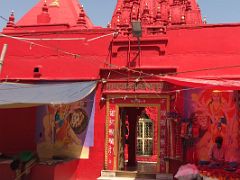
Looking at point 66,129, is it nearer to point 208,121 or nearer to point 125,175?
point 125,175

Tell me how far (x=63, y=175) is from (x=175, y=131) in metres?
3.04

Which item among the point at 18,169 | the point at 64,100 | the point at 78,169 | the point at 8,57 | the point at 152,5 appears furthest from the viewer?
the point at 152,5

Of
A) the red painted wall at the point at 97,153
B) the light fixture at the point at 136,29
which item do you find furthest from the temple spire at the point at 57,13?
the red painted wall at the point at 97,153

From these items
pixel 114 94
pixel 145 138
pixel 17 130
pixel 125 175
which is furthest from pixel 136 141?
pixel 17 130

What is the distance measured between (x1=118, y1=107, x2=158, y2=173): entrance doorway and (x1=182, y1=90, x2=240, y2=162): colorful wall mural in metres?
1.81

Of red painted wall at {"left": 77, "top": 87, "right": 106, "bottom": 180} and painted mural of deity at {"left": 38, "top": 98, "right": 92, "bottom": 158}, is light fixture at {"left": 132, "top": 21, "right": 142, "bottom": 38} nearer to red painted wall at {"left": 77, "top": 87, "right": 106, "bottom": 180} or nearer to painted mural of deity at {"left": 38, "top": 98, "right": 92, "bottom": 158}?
red painted wall at {"left": 77, "top": 87, "right": 106, "bottom": 180}

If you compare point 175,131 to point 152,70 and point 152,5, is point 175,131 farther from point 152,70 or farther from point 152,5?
point 152,5

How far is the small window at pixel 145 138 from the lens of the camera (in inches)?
645

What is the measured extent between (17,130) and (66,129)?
1.47 m

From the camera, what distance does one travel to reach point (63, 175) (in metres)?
8.85

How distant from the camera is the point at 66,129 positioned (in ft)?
30.9

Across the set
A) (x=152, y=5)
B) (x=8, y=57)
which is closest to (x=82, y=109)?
(x=8, y=57)

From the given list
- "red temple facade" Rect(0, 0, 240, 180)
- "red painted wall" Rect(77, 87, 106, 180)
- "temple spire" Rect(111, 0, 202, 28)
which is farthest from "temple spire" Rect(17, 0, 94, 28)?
"red painted wall" Rect(77, 87, 106, 180)

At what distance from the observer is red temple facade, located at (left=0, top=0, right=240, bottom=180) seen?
8.43m
